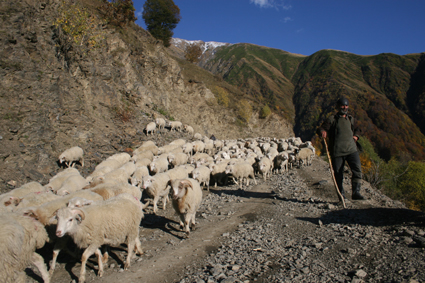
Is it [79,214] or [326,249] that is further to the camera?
[326,249]

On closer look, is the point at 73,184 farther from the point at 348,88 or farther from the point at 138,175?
the point at 348,88

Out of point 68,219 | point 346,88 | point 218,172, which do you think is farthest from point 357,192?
point 346,88

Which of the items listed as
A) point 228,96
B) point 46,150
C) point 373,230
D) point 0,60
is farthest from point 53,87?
point 228,96

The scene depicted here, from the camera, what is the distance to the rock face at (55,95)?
38.2ft

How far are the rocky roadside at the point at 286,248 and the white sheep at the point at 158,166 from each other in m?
4.71

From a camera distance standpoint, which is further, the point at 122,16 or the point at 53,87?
the point at 122,16

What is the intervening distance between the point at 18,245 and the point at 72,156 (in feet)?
33.2

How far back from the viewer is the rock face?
458 inches

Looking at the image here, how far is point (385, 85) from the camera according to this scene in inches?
4924

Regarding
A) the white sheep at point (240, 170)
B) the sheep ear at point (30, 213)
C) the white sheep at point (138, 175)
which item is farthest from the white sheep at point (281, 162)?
the sheep ear at point (30, 213)

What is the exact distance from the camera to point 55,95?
1448 cm

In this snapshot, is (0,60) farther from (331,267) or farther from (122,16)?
(122,16)

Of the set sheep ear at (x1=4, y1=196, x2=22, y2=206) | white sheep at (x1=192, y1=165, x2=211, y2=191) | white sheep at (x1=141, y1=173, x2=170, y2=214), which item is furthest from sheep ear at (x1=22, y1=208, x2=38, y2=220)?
white sheep at (x1=192, y1=165, x2=211, y2=191)

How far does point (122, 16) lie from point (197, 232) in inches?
1260
